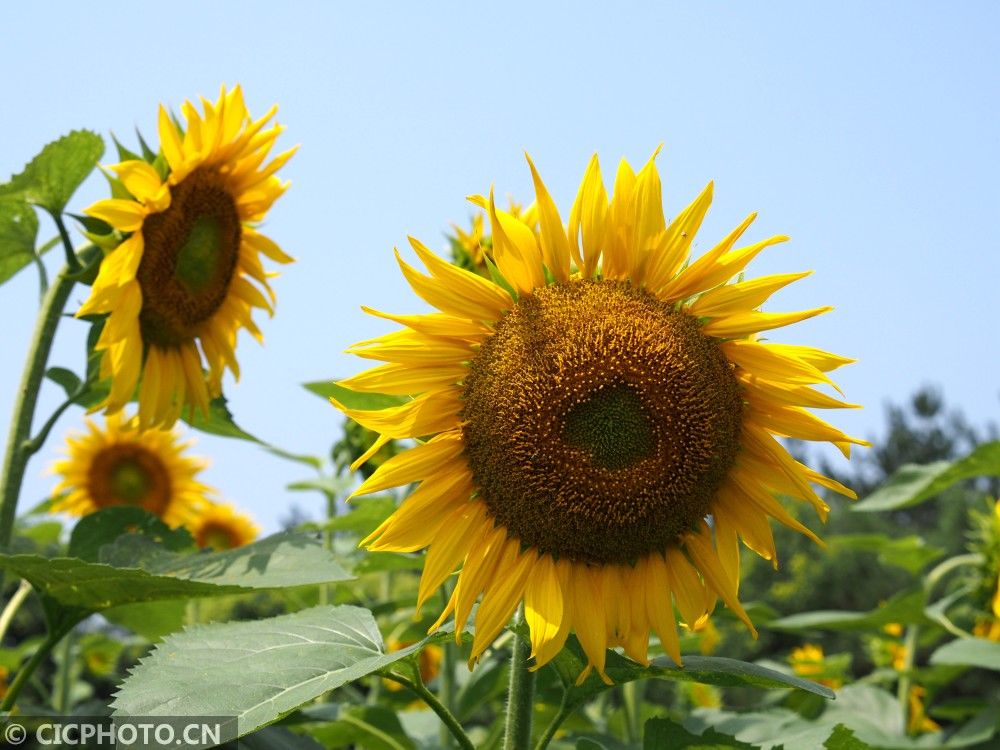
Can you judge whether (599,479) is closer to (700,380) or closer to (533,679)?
(700,380)

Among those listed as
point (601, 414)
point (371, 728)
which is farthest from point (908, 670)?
point (601, 414)

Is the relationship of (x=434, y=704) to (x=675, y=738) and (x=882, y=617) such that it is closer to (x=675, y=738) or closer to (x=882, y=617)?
(x=675, y=738)

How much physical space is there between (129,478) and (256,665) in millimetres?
3678

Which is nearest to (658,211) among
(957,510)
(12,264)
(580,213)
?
(580,213)

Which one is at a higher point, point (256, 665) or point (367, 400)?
point (367, 400)

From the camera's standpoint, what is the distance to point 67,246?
2.79 meters

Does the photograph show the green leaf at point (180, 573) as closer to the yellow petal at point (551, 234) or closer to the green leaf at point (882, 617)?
the yellow petal at point (551, 234)

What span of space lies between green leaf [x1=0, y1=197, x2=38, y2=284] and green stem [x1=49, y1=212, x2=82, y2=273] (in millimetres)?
119

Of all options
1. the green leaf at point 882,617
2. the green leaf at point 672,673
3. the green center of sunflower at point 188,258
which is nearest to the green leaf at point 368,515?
the green center of sunflower at point 188,258

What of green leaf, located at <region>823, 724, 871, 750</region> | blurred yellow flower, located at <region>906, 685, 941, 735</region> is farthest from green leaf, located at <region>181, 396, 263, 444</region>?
blurred yellow flower, located at <region>906, 685, 941, 735</region>

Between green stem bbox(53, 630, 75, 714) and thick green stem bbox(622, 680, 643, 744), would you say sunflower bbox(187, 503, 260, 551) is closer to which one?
green stem bbox(53, 630, 75, 714)

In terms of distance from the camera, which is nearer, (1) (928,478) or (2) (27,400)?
(2) (27,400)

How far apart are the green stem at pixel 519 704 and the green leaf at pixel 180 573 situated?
1.17 ft

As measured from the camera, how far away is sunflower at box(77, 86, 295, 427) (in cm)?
278
